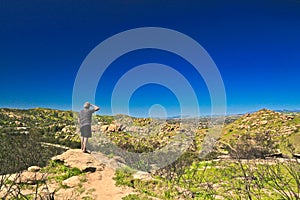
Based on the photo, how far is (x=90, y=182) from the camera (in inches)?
317

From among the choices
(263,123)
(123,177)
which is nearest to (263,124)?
(263,123)

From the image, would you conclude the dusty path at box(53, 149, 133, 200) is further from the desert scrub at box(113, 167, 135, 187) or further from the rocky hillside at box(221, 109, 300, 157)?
the rocky hillside at box(221, 109, 300, 157)

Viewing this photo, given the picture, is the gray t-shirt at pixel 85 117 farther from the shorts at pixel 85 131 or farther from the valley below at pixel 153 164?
the valley below at pixel 153 164

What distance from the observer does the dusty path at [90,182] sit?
280 inches

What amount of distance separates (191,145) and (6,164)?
11489 millimetres

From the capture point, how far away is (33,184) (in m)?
7.59

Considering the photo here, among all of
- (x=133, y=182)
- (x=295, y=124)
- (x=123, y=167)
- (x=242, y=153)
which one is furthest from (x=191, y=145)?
(x=295, y=124)

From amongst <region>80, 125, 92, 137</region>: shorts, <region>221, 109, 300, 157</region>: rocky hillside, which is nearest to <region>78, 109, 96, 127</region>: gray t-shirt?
<region>80, 125, 92, 137</region>: shorts

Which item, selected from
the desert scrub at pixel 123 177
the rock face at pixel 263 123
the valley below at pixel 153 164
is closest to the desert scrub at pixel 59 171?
the valley below at pixel 153 164

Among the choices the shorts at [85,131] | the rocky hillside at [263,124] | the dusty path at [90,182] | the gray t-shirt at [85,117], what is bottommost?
the dusty path at [90,182]

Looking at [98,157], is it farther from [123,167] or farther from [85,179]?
[85,179]

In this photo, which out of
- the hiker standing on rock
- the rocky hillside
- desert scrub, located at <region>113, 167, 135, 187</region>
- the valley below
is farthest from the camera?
the rocky hillside

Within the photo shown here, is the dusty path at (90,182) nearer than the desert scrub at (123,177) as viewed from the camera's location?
Yes

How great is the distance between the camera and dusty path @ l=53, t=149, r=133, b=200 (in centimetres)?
712
